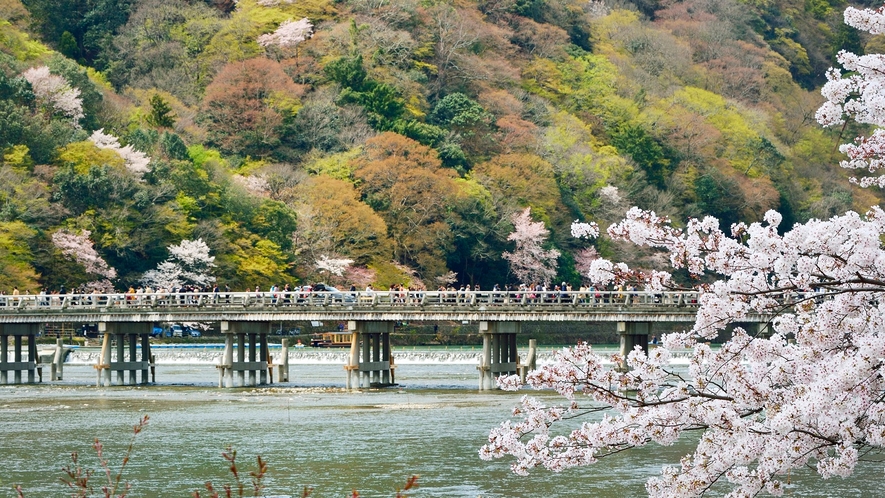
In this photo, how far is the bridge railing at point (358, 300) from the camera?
1946 inches

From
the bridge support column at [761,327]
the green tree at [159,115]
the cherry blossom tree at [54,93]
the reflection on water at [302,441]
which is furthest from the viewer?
the green tree at [159,115]

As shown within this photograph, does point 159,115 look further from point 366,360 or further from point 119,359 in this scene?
point 366,360

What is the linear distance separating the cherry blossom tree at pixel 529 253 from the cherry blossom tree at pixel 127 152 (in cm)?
2320

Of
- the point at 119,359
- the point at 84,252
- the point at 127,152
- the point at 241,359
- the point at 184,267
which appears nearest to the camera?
the point at 241,359

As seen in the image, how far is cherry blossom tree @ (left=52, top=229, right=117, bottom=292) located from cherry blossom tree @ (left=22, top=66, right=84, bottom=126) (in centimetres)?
1170

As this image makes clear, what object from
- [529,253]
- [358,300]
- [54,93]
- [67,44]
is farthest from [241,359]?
[67,44]

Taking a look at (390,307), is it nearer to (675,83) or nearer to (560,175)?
(560,175)

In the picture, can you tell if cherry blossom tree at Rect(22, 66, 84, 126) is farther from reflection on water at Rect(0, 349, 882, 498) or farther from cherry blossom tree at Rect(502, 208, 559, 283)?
reflection on water at Rect(0, 349, 882, 498)

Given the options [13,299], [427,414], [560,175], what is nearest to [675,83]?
[560,175]

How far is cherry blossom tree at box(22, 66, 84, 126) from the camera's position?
8444cm

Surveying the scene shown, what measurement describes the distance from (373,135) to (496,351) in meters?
46.7

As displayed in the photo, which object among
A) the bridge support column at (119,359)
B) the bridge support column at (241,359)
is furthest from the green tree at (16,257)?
the bridge support column at (241,359)

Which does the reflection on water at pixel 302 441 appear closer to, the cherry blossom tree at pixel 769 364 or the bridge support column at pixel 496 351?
the bridge support column at pixel 496 351

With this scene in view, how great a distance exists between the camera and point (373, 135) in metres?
96.1
